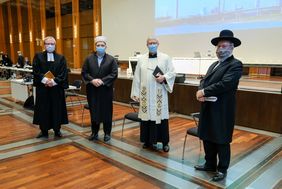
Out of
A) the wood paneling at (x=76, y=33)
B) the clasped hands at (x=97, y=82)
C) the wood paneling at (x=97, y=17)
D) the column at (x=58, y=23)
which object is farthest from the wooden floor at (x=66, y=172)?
the column at (x=58, y=23)

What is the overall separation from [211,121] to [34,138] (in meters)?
2.77

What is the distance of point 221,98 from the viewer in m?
2.55

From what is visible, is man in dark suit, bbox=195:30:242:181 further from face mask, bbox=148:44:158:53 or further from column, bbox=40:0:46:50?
column, bbox=40:0:46:50

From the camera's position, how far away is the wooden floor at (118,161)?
2668 millimetres

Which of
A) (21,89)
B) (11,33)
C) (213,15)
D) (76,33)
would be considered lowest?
(21,89)

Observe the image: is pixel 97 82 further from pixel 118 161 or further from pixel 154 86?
pixel 118 161

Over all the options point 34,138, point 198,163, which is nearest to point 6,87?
point 34,138

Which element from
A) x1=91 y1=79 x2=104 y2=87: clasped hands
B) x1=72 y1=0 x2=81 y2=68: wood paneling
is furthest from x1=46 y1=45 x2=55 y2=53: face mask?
x1=72 y1=0 x2=81 y2=68: wood paneling

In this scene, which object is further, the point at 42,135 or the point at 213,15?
the point at 213,15

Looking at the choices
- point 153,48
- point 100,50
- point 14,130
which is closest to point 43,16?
point 14,130

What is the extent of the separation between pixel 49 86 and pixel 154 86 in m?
1.63

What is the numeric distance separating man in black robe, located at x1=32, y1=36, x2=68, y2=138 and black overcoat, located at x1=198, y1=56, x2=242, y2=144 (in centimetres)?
233

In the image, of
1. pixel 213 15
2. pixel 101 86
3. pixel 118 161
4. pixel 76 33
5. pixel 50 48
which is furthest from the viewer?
pixel 76 33

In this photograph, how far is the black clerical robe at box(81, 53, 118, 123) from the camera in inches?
148
